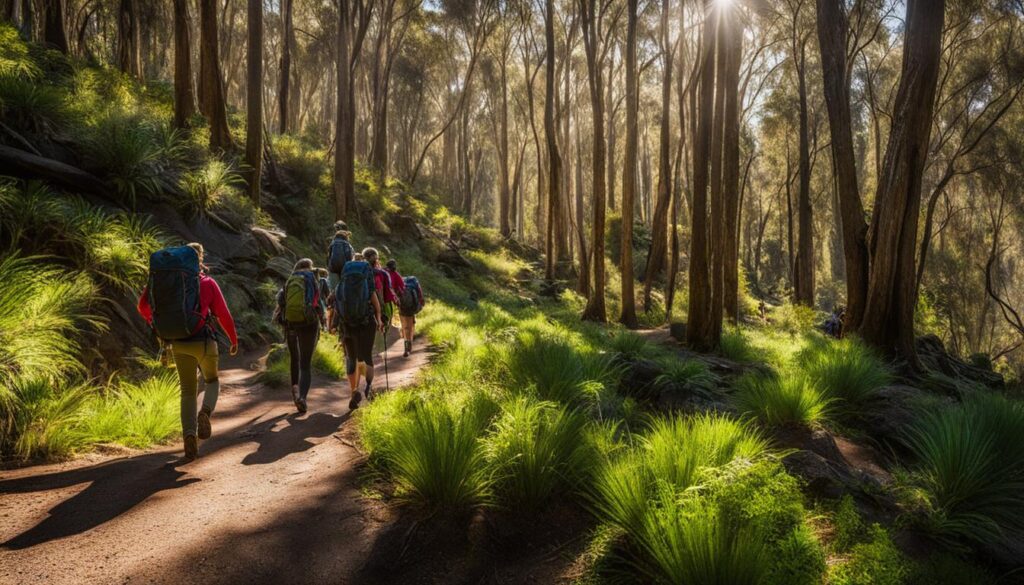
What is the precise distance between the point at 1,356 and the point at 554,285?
18462 mm

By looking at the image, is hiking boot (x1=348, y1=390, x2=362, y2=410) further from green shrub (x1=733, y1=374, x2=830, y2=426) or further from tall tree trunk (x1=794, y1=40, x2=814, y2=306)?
tall tree trunk (x1=794, y1=40, x2=814, y2=306)

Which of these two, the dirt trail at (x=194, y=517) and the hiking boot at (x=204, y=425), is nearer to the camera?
the dirt trail at (x=194, y=517)

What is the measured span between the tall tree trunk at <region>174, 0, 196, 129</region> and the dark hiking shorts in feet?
29.5

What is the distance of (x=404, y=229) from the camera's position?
21.6m

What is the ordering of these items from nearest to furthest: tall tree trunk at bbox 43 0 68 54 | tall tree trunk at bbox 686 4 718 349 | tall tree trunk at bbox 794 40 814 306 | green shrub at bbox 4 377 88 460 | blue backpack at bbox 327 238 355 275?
green shrub at bbox 4 377 88 460 → blue backpack at bbox 327 238 355 275 → tall tree trunk at bbox 686 4 718 349 → tall tree trunk at bbox 43 0 68 54 → tall tree trunk at bbox 794 40 814 306

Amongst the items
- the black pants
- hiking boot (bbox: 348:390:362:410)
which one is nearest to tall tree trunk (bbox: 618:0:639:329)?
hiking boot (bbox: 348:390:362:410)

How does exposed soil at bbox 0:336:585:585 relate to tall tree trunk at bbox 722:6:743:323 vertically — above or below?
below

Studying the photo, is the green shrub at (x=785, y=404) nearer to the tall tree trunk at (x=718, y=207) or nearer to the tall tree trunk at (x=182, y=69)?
the tall tree trunk at (x=718, y=207)

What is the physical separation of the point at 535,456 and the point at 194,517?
2064 millimetres

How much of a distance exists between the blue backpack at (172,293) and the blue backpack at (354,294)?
6.24 ft

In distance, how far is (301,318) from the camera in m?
5.63

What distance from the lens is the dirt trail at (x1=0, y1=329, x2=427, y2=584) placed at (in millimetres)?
2574

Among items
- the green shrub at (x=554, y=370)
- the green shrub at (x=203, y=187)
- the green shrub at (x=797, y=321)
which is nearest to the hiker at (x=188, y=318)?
the green shrub at (x=554, y=370)

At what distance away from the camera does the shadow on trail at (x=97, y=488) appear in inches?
113
